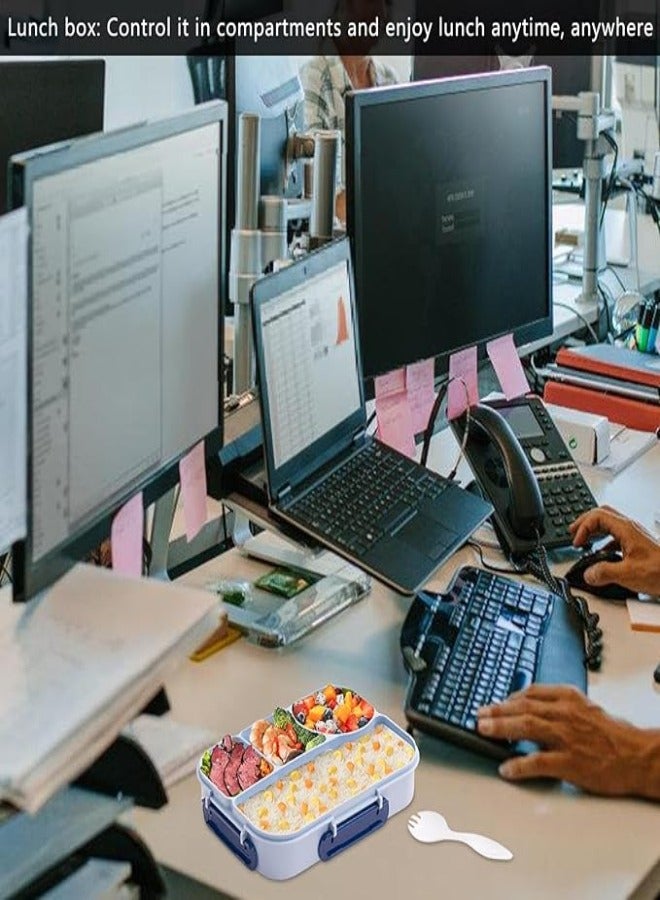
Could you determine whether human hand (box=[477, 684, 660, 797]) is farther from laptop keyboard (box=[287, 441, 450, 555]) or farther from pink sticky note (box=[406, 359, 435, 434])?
pink sticky note (box=[406, 359, 435, 434])

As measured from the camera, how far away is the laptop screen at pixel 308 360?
4.68ft

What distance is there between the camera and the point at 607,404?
2307 millimetres

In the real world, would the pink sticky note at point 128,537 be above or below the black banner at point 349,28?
below

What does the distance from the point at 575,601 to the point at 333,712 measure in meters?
0.43

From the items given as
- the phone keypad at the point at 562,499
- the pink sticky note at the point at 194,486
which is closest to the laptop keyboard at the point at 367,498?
the pink sticky note at the point at 194,486

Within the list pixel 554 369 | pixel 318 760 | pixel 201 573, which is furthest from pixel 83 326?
pixel 554 369

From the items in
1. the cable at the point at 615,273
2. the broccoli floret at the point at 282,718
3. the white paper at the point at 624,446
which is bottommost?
the broccoli floret at the point at 282,718

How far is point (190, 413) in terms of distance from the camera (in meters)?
1.36

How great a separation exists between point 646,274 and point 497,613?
202 cm

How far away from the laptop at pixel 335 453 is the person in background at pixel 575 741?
20cm

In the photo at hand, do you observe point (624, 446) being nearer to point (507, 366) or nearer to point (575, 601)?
point (507, 366)

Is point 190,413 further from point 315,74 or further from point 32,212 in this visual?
point 315,74

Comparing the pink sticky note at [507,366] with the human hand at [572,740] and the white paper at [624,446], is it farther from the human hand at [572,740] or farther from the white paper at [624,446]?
the human hand at [572,740]

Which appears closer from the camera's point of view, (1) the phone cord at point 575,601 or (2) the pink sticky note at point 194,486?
(2) the pink sticky note at point 194,486
